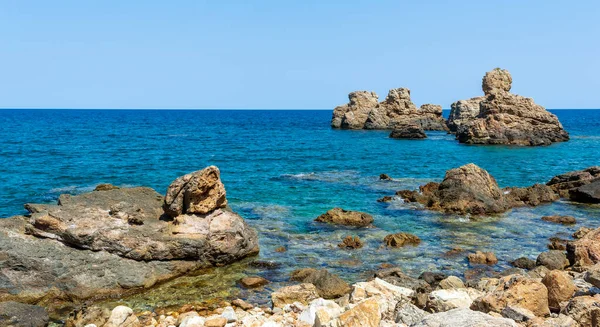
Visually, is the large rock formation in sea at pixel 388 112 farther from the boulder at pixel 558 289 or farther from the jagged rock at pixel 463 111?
the boulder at pixel 558 289

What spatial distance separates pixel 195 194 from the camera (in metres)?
19.8

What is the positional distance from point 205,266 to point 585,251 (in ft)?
46.3

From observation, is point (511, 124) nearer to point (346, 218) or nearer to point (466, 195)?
point (466, 195)

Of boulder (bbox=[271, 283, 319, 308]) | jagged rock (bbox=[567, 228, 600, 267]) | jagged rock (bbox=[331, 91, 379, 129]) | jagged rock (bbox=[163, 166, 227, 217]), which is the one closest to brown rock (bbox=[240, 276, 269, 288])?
boulder (bbox=[271, 283, 319, 308])

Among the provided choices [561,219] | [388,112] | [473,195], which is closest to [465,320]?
[561,219]

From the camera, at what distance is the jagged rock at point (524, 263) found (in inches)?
786

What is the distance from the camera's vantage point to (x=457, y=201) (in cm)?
3028

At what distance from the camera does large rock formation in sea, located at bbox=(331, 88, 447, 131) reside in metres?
112

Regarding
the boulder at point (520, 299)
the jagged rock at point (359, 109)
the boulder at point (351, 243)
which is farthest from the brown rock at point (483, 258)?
the jagged rock at point (359, 109)

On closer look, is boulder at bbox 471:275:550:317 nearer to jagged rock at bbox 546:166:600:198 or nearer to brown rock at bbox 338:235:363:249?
brown rock at bbox 338:235:363:249

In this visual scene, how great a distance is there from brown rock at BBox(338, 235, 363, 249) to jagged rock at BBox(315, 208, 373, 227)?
11.1 feet

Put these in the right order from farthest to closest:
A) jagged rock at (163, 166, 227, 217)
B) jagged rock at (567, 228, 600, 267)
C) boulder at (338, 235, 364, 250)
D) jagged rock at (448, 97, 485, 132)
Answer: jagged rock at (448, 97, 485, 132), boulder at (338, 235, 364, 250), jagged rock at (163, 166, 227, 217), jagged rock at (567, 228, 600, 267)

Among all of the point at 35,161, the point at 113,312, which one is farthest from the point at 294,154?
the point at 113,312

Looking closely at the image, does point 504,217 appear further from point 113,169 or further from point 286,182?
point 113,169
